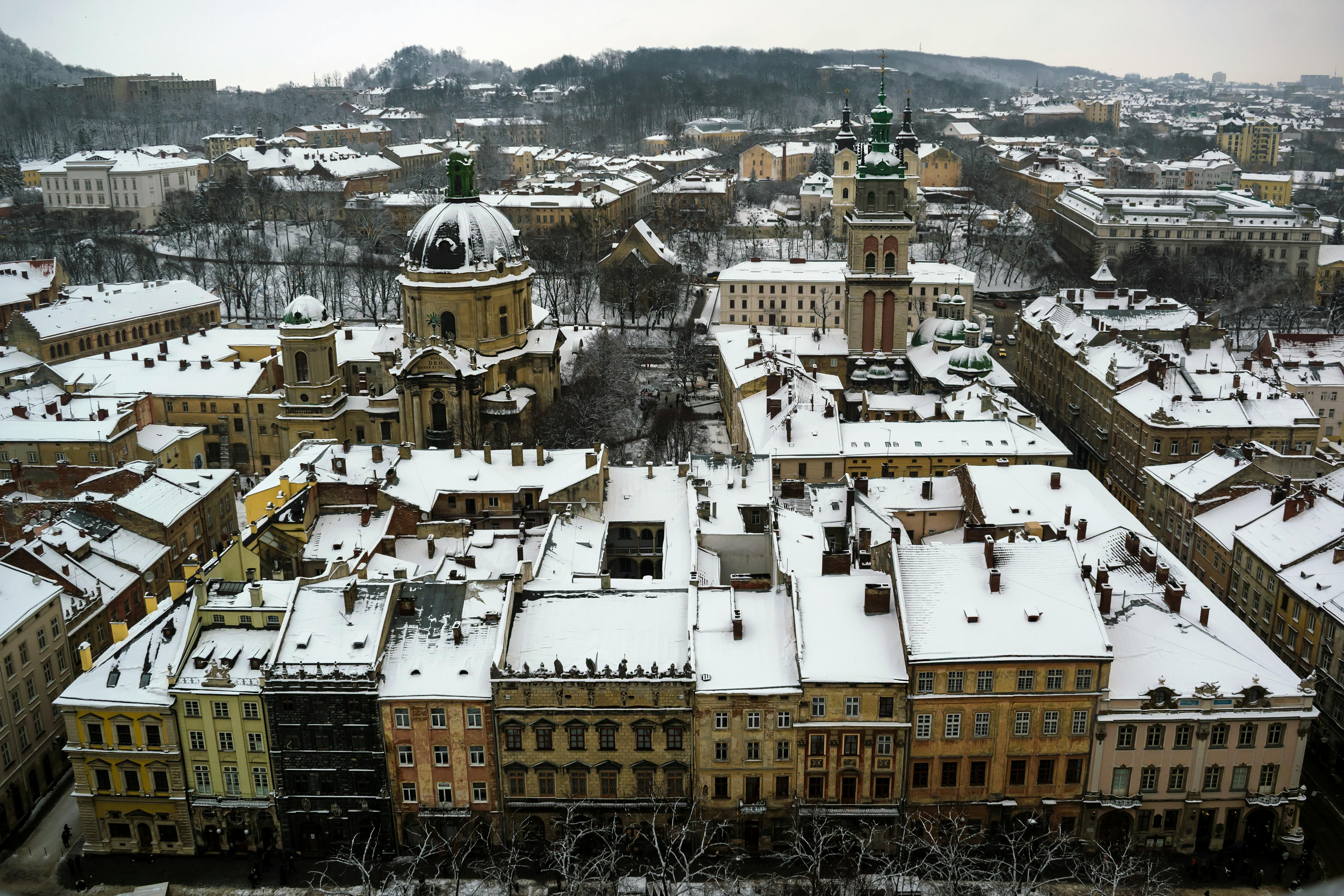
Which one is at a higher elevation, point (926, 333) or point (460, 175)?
point (460, 175)

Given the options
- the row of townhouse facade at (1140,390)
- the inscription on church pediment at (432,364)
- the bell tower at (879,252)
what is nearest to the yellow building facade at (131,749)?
the inscription on church pediment at (432,364)

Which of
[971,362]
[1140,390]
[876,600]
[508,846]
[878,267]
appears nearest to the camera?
[508,846]

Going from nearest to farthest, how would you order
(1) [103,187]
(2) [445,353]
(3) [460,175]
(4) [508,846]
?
(4) [508,846] → (2) [445,353] → (3) [460,175] → (1) [103,187]

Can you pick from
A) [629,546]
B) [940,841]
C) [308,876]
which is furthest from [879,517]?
[308,876]

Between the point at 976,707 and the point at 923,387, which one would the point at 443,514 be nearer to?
the point at 976,707

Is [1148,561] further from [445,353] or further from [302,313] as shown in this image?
[302,313]

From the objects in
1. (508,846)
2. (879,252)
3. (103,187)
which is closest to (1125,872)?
(508,846)

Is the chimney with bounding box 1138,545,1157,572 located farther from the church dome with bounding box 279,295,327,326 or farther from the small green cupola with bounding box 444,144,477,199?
the church dome with bounding box 279,295,327,326
